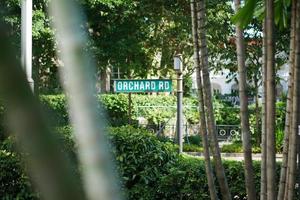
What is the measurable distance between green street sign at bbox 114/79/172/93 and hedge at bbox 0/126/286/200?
5.13 m

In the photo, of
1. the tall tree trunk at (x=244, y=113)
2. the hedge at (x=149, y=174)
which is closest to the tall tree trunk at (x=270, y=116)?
the tall tree trunk at (x=244, y=113)

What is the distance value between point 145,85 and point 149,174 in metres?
5.41

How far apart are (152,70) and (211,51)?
22.9 feet

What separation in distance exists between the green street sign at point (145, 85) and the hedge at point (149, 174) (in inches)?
202

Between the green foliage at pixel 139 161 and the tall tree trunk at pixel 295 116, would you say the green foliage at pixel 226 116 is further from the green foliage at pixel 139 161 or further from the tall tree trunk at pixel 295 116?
the tall tree trunk at pixel 295 116

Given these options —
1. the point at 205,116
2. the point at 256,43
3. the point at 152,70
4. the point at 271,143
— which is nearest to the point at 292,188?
the point at 271,143

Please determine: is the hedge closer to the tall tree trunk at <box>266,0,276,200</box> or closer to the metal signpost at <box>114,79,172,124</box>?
the tall tree trunk at <box>266,0,276,200</box>

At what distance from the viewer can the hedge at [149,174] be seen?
19.8 feet

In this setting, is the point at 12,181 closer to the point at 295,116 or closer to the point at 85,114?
the point at 295,116

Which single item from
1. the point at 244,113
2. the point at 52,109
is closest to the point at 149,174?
the point at 244,113

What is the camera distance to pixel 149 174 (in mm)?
6270

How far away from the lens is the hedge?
604 centimetres

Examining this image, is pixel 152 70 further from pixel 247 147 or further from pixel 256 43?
pixel 247 147

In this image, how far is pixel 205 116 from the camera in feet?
11.5
